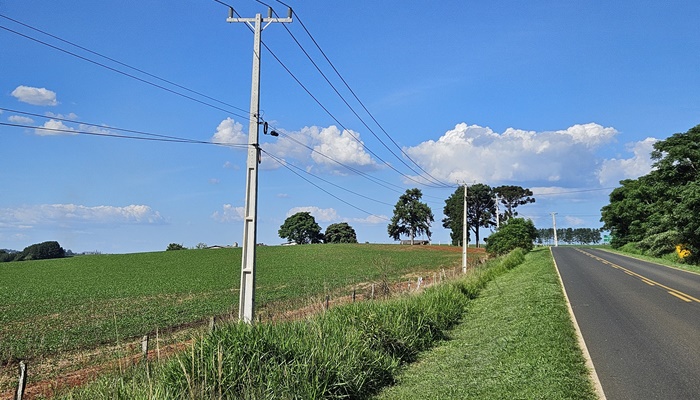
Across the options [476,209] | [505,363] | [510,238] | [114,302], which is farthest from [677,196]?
[476,209]

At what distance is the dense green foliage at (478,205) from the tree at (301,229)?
34.6 metres

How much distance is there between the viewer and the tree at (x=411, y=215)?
113 metres

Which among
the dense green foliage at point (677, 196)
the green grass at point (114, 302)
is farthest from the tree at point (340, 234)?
the dense green foliage at point (677, 196)

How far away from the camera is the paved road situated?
7.40 metres

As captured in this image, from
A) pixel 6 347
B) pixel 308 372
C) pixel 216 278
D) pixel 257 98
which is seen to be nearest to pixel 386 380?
pixel 308 372

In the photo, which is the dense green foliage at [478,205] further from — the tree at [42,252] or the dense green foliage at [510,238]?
the tree at [42,252]

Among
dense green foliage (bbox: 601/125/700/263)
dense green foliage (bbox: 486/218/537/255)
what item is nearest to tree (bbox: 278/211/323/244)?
dense green foliage (bbox: 486/218/537/255)

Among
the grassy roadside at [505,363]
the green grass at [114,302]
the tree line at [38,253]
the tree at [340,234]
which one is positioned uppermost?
the tree at [340,234]

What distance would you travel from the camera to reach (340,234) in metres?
127

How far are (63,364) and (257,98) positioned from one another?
9011 mm

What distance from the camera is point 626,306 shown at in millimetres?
15016

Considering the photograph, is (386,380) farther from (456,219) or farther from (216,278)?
(456,219)

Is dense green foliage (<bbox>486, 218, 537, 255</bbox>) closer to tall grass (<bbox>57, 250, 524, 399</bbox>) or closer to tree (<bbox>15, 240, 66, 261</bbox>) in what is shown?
tall grass (<bbox>57, 250, 524, 399</bbox>)

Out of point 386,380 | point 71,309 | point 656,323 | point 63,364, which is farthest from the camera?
point 71,309
